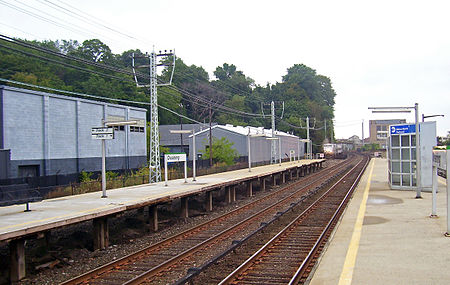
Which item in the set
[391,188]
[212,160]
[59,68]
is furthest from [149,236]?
[59,68]

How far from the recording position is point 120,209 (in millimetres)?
11195

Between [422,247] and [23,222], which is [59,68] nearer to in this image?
[23,222]

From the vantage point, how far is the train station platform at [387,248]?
6996 mm

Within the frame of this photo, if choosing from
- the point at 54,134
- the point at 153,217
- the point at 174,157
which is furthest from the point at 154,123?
the point at 153,217

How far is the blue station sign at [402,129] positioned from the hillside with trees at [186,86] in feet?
43.6

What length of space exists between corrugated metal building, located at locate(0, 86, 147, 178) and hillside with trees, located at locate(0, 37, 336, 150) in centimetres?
288

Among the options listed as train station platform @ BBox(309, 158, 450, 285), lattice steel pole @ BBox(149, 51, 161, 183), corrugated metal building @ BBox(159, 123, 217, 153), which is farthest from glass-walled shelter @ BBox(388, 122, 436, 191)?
corrugated metal building @ BBox(159, 123, 217, 153)

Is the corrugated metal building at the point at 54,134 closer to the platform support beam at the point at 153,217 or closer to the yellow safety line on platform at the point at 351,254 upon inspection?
the platform support beam at the point at 153,217

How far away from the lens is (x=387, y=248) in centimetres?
893

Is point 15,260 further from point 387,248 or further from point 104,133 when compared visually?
point 387,248

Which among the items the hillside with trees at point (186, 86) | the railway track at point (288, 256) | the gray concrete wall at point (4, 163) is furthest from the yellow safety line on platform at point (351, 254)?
the hillside with trees at point (186, 86)

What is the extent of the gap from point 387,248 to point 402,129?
11.7m

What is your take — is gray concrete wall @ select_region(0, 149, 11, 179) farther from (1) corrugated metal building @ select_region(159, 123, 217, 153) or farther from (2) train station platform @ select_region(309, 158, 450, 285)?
(1) corrugated metal building @ select_region(159, 123, 217, 153)

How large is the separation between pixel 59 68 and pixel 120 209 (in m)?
51.6
